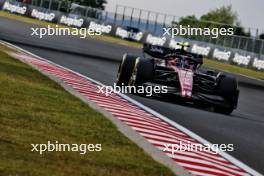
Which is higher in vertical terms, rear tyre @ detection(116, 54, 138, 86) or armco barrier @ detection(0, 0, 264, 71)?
rear tyre @ detection(116, 54, 138, 86)

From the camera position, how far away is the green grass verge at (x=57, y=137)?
661cm

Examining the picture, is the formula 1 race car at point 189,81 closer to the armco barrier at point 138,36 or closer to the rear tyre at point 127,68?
the rear tyre at point 127,68

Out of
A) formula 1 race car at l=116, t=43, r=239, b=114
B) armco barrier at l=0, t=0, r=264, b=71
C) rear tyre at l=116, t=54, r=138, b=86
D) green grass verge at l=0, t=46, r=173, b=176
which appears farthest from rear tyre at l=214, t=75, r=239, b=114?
armco barrier at l=0, t=0, r=264, b=71

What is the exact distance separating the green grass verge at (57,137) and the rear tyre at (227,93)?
12.1 ft

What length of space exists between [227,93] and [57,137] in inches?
268

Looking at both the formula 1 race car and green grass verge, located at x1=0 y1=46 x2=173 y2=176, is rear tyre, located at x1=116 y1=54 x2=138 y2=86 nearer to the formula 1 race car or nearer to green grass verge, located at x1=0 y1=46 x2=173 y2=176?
the formula 1 race car

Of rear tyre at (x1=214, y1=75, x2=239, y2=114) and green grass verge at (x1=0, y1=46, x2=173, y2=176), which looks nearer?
green grass verge at (x1=0, y1=46, x2=173, y2=176)

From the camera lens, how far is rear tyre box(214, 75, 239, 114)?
1415cm

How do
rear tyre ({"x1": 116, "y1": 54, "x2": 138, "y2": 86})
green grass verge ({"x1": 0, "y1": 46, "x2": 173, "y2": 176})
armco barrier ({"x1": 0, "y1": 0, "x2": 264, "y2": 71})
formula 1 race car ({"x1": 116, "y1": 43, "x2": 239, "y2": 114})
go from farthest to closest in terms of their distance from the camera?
armco barrier ({"x1": 0, "y1": 0, "x2": 264, "y2": 71}), rear tyre ({"x1": 116, "y1": 54, "x2": 138, "y2": 86}), formula 1 race car ({"x1": 116, "y1": 43, "x2": 239, "y2": 114}), green grass verge ({"x1": 0, "y1": 46, "x2": 173, "y2": 176})

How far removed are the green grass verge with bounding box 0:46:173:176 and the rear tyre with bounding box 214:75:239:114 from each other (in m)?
3.69

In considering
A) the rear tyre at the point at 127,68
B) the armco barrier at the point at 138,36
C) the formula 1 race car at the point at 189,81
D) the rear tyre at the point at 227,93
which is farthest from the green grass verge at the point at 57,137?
the armco barrier at the point at 138,36

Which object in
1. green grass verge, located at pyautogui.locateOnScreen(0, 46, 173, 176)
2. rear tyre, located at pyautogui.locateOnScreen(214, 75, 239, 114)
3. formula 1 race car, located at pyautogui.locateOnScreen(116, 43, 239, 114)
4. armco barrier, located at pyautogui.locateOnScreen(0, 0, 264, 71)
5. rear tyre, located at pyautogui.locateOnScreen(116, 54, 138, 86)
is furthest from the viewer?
armco barrier, located at pyautogui.locateOnScreen(0, 0, 264, 71)

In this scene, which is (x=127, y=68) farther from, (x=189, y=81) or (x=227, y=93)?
(x=227, y=93)

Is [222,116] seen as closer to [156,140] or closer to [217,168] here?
[156,140]
